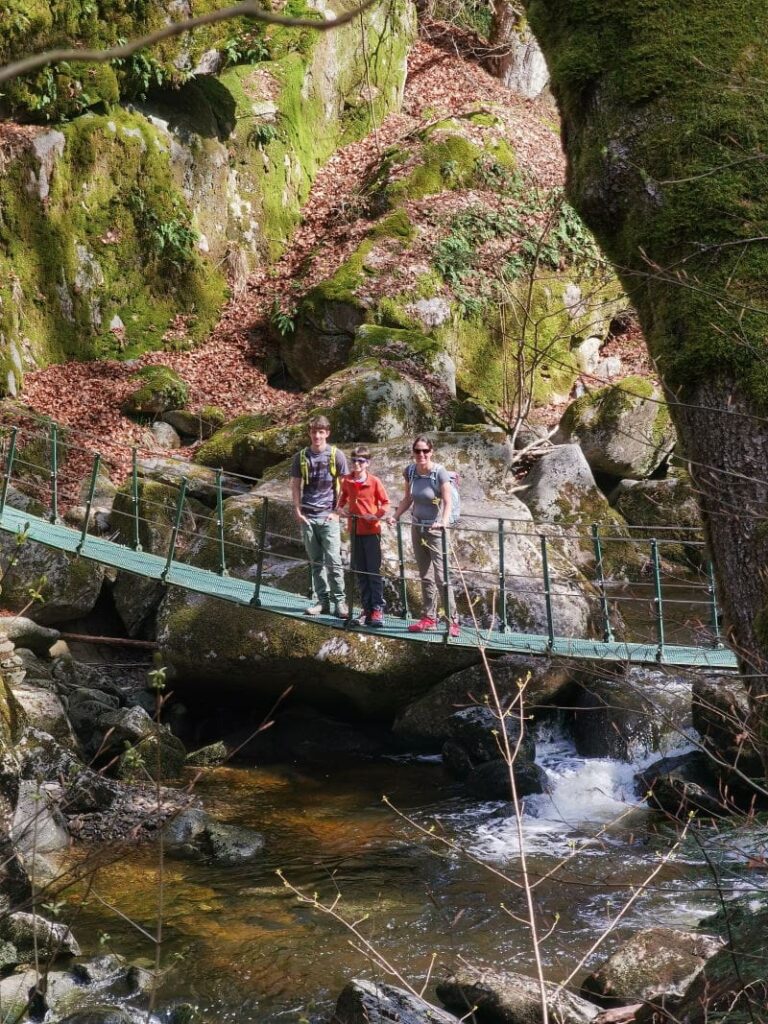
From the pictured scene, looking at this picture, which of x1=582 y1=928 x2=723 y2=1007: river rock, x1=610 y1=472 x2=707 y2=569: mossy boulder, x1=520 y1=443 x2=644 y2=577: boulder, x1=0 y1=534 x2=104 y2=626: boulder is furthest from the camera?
x1=610 y1=472 x2=707 y2=569: mossy boulder

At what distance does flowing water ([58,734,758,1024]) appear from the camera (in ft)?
19.1

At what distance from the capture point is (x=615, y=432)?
46.5 feet

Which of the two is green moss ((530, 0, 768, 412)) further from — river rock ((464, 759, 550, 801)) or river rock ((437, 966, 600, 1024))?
river rock ((464, 759, 550, 801))

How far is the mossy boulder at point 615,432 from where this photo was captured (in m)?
14.0

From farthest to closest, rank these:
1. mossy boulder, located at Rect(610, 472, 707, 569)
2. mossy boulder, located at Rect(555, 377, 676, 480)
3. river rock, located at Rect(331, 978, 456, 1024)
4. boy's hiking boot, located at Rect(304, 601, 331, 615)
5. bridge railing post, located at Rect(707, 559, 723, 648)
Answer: mossy boulder, located at Rect(555, 377, 676, 480)
mossy boulder, located at Rect(610, 472, 707, 569)
boy's hiking boot, located at Rect(304, 601, 331, 615)
river rock, located at Rect(331, 978, 456, 1024)
bridge railing post, located at Rect(707, 559, 723, 648)

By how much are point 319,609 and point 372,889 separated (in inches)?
76.3

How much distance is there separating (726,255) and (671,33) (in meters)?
0.67

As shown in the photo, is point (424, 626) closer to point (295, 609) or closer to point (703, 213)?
point (295, 609)

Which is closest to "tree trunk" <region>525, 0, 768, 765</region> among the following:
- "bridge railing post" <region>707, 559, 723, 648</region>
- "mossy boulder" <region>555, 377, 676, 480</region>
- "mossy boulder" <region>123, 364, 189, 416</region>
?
"bridge railing post" <region>707, 559, 723, 648</region>

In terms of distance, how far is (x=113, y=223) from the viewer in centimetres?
1517

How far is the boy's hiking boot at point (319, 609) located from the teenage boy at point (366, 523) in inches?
10.3

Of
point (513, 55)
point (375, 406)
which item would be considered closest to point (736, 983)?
point (375, 406)

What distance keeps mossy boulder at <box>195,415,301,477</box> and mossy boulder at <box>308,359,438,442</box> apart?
1.53ft

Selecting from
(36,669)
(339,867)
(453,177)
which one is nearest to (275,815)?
(339,867)
